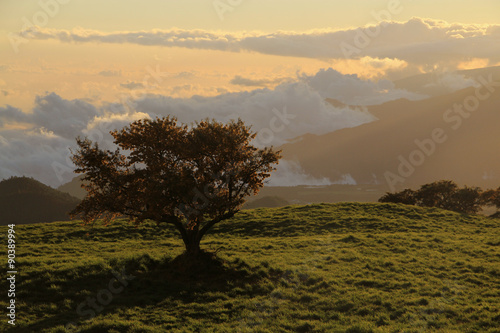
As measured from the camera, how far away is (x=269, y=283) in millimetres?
30562

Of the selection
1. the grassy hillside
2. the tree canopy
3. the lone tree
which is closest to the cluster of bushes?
the tree canopy

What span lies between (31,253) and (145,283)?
15.2 metres

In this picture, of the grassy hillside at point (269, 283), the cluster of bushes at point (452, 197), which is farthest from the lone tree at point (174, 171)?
the cluster of bushes at point (452, 197)

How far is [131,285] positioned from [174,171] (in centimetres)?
835

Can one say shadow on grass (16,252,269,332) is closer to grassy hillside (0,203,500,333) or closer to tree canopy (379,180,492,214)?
grassy hillside (0,203,500,333)

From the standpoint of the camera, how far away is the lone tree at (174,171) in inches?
1206

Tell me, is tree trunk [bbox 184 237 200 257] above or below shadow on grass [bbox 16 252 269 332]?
above

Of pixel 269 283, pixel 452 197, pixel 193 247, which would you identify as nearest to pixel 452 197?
pixel 452 197

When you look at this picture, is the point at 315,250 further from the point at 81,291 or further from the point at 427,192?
the point at 427,192

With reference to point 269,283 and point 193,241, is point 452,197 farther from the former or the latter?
point 193,241

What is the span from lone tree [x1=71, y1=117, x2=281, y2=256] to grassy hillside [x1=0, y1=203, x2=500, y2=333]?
4.10 m

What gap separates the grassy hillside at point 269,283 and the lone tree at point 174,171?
13.5ft

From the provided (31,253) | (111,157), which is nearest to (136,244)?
(31,253)

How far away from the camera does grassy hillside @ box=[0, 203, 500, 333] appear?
24.5 meters
